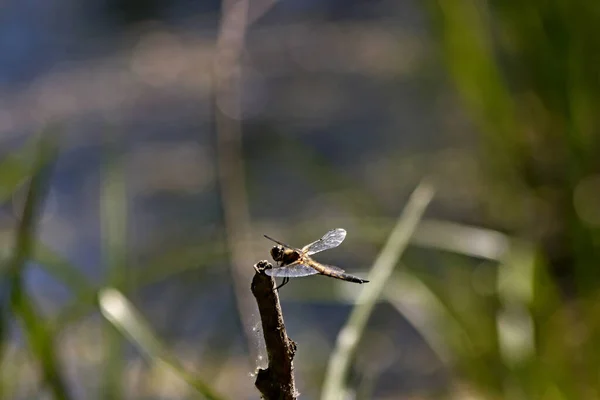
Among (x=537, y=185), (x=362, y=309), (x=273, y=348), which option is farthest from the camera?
(x=537, y=185)

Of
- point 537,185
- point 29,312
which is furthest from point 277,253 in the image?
point 537,185

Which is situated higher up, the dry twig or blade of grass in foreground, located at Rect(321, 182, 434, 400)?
blade of grass in foreground, located at Rect(321, 182, 434, 400)

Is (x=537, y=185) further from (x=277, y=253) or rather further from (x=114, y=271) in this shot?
(x=277, y=253)

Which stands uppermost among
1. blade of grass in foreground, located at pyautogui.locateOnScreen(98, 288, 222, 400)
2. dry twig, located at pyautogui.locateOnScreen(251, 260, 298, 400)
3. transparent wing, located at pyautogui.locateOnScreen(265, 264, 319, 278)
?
blade of grass in foreground, located at pyautogui.locateOnScreen(98, 288, 222, 400)

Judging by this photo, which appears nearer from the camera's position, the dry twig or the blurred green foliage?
the dry twig

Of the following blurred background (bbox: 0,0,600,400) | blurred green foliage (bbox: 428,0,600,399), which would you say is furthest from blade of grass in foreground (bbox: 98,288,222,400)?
blurred green foliage (bbox: 428,0,600,399)

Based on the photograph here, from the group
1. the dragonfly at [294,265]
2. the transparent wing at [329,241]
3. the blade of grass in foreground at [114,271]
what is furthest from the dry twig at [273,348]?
the blade of grass in foreground at [114,271]

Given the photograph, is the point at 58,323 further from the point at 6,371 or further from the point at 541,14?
the point at 541,14

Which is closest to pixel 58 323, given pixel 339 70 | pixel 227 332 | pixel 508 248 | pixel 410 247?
pixel 227 332

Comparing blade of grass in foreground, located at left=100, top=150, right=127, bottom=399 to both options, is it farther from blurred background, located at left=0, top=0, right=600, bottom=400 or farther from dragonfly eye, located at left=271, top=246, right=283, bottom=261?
dragonfly eye, located at left=271, top=246, right=283, bottom=261
